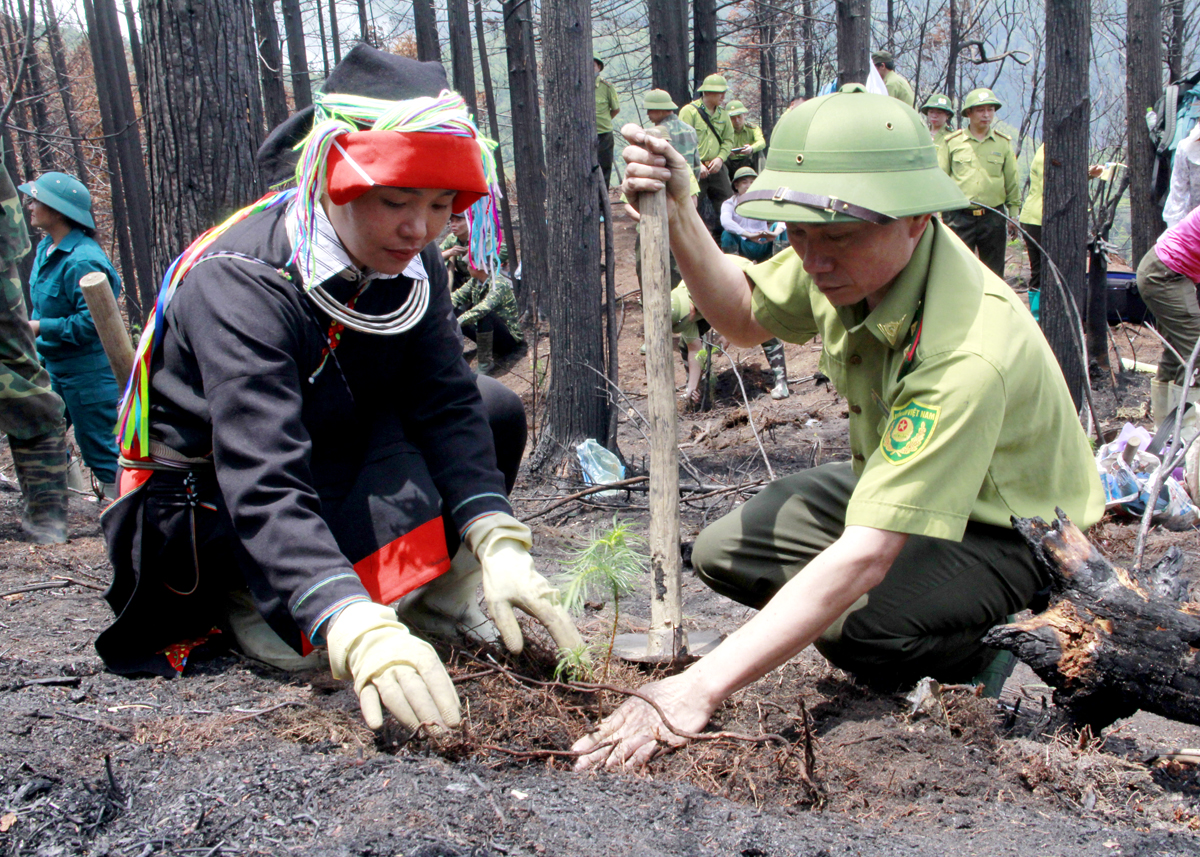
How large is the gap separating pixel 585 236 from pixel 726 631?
2.63m

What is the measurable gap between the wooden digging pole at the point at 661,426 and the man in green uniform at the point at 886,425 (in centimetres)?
13

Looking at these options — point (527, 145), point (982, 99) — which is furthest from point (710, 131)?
point (982, 99)

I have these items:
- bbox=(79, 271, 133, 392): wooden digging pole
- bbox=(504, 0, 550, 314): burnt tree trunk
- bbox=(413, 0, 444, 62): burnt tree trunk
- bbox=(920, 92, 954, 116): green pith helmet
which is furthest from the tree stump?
bbox=(413, 0, 444, 62): burnt tree trunk

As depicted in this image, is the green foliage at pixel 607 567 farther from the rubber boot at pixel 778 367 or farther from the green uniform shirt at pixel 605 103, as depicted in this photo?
the green uniform shirt at pixel 605 103

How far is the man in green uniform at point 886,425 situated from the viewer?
1.85 m

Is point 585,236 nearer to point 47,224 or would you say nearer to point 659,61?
point 47,224

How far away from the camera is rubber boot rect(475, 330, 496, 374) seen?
9211mm

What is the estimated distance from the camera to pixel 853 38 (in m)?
7.63

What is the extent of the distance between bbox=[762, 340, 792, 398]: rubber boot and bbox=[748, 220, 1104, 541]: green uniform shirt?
17.1 feet

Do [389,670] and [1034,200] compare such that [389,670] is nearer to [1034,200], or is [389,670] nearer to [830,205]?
[830,205]

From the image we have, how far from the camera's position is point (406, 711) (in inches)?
69.1

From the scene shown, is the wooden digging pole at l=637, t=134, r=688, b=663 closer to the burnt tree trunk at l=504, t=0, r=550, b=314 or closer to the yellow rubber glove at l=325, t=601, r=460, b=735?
the yellow rubber glove at l=325, t=601, r=460, b=735

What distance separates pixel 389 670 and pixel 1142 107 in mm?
7273

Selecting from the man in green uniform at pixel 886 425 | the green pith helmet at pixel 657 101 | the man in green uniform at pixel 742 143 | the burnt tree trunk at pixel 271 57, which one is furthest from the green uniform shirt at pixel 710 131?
the man in green uniform at pixel 886 425
